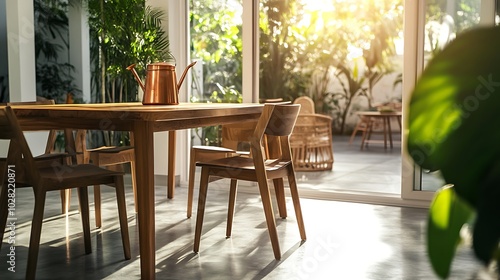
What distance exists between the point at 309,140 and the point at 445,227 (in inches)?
290

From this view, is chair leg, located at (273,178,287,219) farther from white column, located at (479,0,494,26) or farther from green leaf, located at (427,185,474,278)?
green leaf, located at (427,185,474,278)

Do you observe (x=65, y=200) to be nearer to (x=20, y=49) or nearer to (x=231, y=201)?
(x=231, y=201)

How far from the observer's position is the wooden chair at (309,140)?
7711mm

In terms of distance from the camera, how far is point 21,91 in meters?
6.57

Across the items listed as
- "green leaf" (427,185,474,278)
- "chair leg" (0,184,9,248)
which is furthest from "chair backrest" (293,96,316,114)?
"green leaf" (427,185,474,278)

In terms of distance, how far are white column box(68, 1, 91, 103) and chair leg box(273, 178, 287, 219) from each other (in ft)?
14.5

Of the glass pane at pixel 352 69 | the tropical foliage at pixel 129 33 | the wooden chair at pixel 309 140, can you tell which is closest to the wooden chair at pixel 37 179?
the tropical foliage at pixel 129 33

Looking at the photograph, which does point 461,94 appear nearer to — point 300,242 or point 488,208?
point 488,208

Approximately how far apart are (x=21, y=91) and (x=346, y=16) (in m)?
6.24

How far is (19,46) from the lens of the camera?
21.4ft

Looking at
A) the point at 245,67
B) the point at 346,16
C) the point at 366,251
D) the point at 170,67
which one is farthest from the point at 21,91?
the point at 346,16

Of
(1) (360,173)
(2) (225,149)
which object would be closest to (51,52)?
(1) (360,173)

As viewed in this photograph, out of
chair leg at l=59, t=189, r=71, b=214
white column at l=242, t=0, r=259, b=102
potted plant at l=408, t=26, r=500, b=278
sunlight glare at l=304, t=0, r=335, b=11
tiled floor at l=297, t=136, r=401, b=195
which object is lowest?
tiled floor at l=297, t=136, r=401, b=195

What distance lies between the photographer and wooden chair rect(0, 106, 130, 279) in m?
2.91
